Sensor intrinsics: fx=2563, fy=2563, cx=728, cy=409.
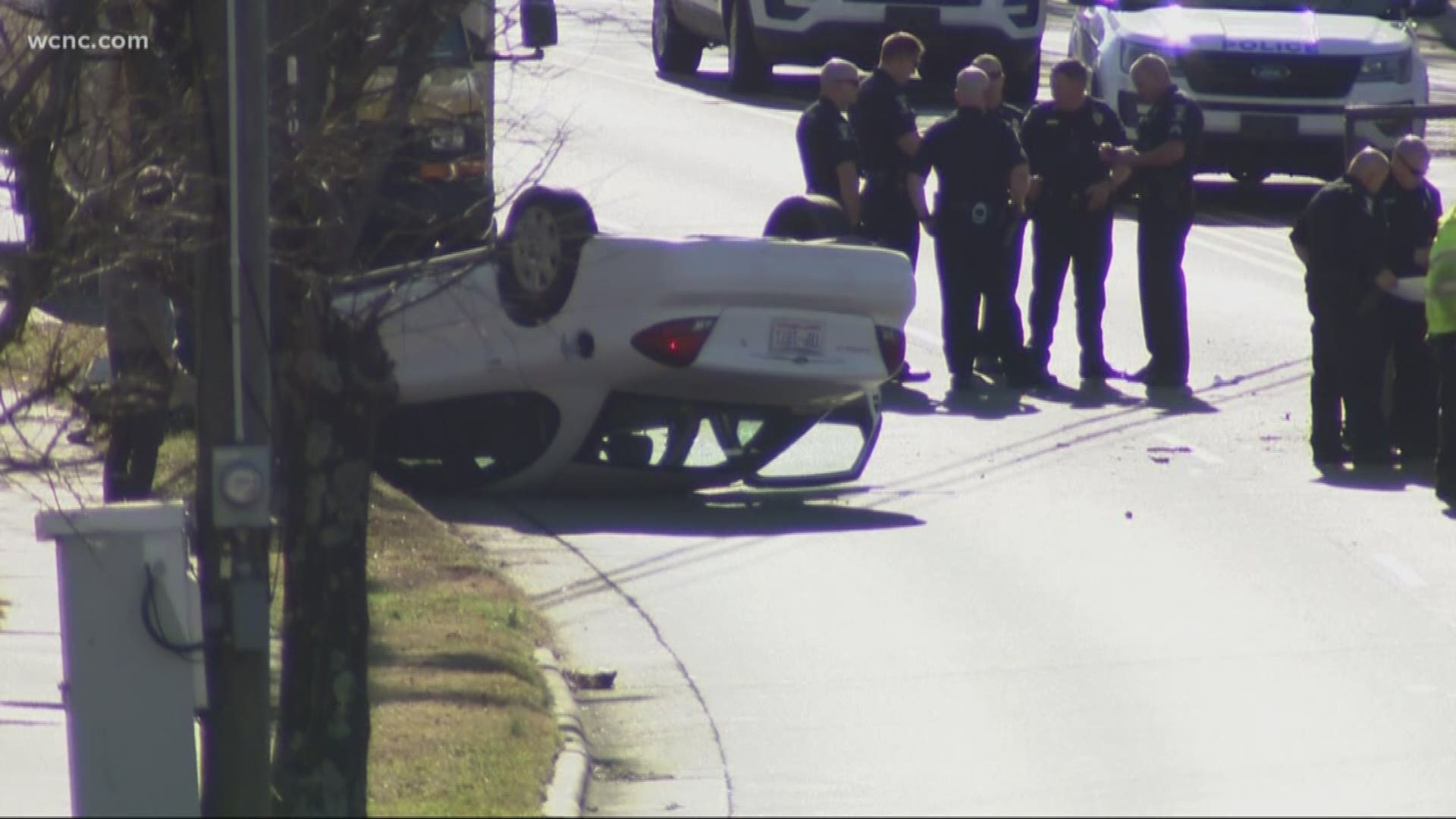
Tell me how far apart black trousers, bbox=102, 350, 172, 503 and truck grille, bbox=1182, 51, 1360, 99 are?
11.4 meters

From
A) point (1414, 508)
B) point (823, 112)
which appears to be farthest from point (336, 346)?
point (823, 112)

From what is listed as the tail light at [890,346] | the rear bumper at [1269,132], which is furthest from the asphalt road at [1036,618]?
the rear bumper at [1269,132]

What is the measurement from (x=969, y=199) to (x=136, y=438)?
237 inches

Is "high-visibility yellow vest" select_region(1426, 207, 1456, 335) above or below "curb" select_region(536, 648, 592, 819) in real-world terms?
above

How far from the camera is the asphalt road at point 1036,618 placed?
8453 mm

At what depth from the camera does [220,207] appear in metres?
7.21

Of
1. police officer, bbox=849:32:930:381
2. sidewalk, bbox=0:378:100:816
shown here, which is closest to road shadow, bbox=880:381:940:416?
police officer, bbox=849:32:930:381

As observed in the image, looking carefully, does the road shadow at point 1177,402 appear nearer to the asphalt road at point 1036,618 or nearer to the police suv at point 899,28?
the asphalt road at point 1036,618

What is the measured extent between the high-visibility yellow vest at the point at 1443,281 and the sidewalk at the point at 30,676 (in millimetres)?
6835

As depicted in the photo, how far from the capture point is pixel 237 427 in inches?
283

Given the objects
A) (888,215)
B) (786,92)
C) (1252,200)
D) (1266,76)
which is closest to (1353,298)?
(888,215)

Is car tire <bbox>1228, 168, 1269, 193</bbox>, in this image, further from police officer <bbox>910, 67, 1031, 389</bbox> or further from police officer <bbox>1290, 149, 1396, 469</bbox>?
police officer <bbox>1290, 149, 1396, 469</bbox>

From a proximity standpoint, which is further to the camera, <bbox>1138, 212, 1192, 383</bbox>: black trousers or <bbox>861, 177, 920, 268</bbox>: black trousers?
<bbox>861, 177, 920, 268</bbox>: black trousers

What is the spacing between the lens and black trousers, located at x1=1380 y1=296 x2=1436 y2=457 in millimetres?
13734
